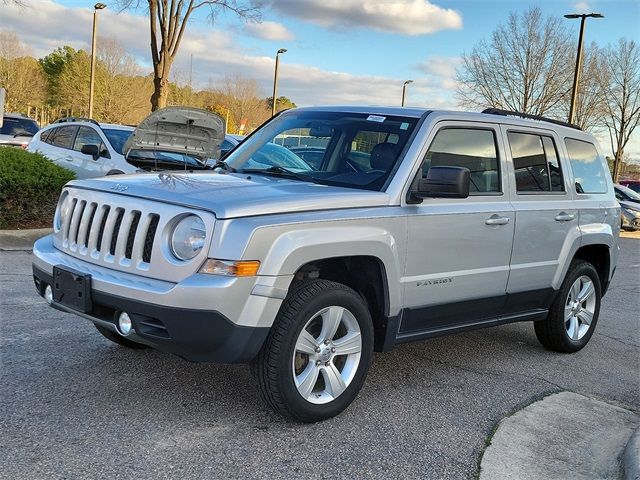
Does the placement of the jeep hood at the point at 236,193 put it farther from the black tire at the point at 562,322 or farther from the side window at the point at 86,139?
the side window at the point at 86,139

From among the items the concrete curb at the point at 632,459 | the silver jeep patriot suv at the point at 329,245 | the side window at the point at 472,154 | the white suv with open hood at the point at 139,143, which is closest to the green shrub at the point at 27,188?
→ the white suv with open hood at the point at 139,143

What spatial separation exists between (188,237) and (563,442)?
2.43 meters

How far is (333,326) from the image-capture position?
12.5 feet

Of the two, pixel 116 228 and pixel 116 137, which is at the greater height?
pixel 116 137

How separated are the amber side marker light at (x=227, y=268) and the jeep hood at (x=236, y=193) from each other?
0.76 feet

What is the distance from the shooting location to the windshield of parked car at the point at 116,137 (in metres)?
11.3

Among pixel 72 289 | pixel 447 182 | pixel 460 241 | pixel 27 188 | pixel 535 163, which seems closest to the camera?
pixel 72 289

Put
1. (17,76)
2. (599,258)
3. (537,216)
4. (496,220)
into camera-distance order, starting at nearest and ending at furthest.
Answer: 1. (496,220)
2. (537,216)
3. (599,258)
4. (17,76)

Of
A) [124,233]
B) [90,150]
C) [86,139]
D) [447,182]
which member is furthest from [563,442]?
[86,139]

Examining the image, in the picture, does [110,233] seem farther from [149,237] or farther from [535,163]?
[535,163]

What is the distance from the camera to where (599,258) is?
6.19 meters

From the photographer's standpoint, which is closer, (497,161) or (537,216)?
(497,161)

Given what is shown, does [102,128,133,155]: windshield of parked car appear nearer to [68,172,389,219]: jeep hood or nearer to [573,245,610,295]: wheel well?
[68,172,389,219]: jeep hood

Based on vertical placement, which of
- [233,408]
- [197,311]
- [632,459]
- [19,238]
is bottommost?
[19,238]
